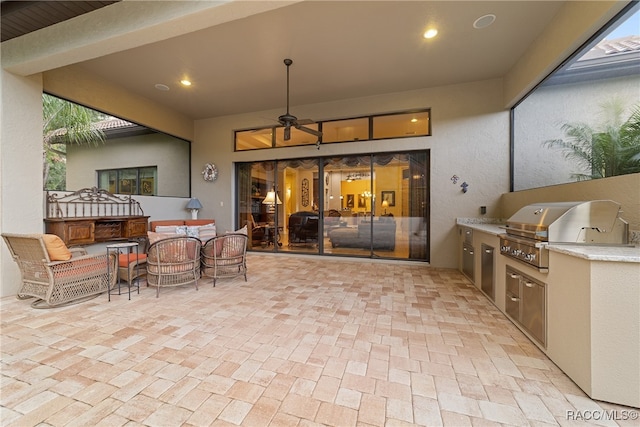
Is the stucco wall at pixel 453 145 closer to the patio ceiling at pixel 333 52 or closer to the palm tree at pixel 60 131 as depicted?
Result: the patio ceiling at pixel 333 52

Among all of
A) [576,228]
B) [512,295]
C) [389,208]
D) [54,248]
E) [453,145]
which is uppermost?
[453,145]

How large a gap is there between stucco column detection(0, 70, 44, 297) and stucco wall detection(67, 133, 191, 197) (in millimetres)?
2581

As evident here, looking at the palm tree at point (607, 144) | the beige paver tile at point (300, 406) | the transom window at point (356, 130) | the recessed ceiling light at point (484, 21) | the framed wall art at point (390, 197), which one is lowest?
the beige paver tile at point (300, 406)

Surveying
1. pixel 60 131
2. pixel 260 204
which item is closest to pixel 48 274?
pixel 60 131

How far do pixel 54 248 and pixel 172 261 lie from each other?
4.14 ft

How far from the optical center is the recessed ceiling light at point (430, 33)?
10.9 ft

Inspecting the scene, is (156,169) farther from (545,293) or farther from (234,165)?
(545,293)

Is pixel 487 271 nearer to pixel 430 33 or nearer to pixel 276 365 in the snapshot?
pixel 276 365

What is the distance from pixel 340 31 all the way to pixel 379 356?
12.9 feet

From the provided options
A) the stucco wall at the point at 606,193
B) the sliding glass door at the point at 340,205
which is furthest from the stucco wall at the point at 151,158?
the stucco wall at the point at 606,193

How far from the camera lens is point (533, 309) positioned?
2.24 m

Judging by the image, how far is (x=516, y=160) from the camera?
14.7ft

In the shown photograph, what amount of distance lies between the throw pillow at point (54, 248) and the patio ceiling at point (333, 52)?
8.68 ft

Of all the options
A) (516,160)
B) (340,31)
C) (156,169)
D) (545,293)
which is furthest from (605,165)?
(156,169)
